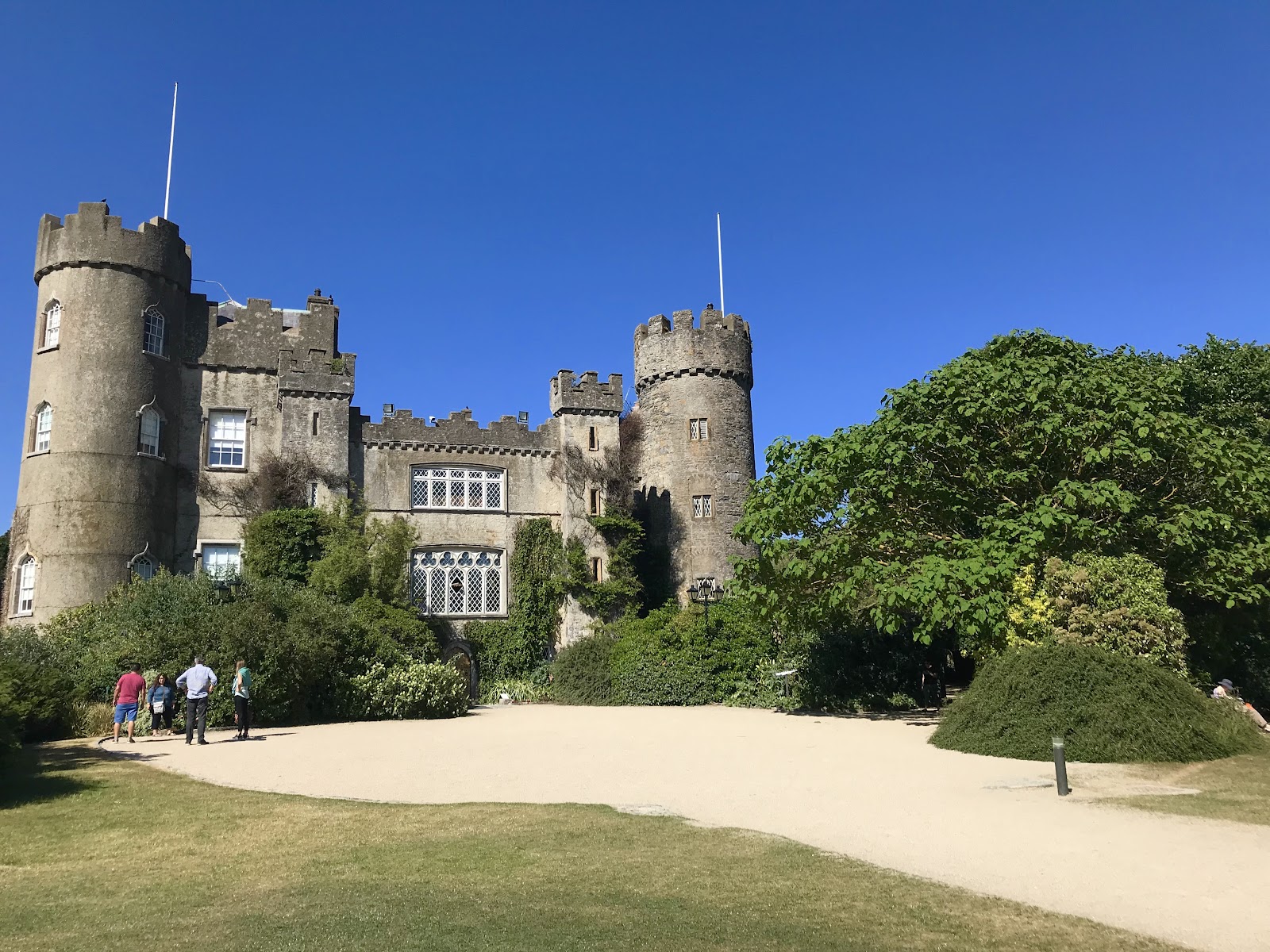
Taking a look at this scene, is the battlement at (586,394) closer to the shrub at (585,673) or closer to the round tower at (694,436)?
the round tower at (694,436)

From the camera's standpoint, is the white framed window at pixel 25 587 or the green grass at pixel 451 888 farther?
the white framed window at pixel 25 587

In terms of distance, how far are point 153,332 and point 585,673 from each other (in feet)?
59.1

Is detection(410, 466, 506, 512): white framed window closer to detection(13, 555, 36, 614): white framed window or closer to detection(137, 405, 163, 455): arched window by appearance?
detection(137, 405, 163, 455): arched window

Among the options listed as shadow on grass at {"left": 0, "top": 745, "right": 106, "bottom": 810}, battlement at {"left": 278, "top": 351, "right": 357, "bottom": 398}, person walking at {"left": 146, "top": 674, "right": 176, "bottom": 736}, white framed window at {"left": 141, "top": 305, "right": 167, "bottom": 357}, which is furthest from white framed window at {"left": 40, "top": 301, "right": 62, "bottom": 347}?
shadow on grass at {"left": 0, "top": 745, "right": 106, "bottom": 810}

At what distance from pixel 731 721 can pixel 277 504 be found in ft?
56.7

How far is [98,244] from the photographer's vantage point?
30.1 m

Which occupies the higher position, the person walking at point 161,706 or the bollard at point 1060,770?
the person walking at point 161,706

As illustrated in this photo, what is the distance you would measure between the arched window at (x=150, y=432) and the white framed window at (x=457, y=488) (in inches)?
321

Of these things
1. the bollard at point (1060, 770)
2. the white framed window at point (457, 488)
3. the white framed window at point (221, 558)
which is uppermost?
the white framed window at point (457, 488)

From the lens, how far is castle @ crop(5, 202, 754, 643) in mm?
28922

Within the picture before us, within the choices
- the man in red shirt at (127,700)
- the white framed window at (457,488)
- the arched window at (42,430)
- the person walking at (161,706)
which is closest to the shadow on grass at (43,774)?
the man in red shirt at (127,700)

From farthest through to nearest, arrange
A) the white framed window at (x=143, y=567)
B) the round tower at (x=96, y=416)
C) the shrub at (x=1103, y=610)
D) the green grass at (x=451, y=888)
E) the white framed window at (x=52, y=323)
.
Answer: the white framed window at (x=52, y=323), the white framed window at (x=143, y=567), the round tower at (x=96, y=416), the shrub at (x=1103, y=610), the green grass at (x=451, y=888)

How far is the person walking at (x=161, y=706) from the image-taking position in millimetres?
18281

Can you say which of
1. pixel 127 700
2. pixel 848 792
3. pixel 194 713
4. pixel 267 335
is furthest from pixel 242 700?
pixel 267 335
